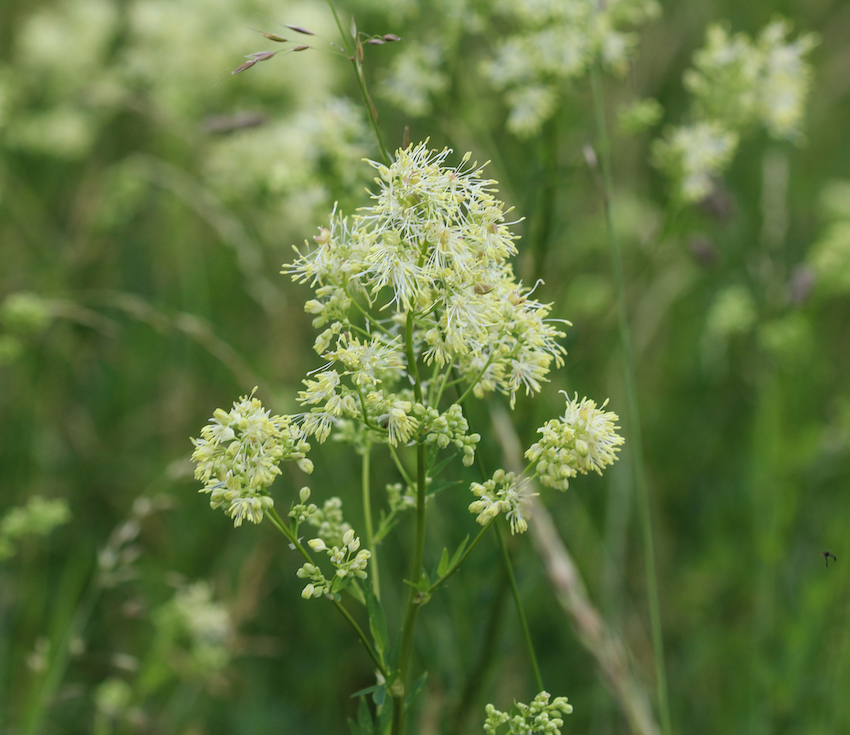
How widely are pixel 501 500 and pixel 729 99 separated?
2.12 meters

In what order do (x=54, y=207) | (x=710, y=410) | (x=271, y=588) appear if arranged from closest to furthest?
(x=271, y=588) → (x=710, y=410) → (x=54, y=207)

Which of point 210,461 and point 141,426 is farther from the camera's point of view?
point 141,426

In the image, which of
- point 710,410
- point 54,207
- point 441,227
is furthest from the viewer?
point 54,207

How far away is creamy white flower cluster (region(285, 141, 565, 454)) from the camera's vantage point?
3.92ft

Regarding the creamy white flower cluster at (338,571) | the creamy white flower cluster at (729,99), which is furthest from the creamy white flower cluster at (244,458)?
the creamy white flower cluster at (729,99)

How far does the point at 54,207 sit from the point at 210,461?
4565mm

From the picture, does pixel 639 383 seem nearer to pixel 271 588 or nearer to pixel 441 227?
pixel 271 588

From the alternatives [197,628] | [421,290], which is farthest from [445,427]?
[197,628]

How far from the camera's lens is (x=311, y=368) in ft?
12.9

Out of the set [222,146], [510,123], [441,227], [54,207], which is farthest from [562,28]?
[54,207]

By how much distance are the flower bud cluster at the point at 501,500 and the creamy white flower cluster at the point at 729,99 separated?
1634 mm

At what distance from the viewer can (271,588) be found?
3.41m

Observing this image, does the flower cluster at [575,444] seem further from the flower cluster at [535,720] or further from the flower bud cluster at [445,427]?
the flower cluster at [535,720]

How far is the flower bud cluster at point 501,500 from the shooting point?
122cm
